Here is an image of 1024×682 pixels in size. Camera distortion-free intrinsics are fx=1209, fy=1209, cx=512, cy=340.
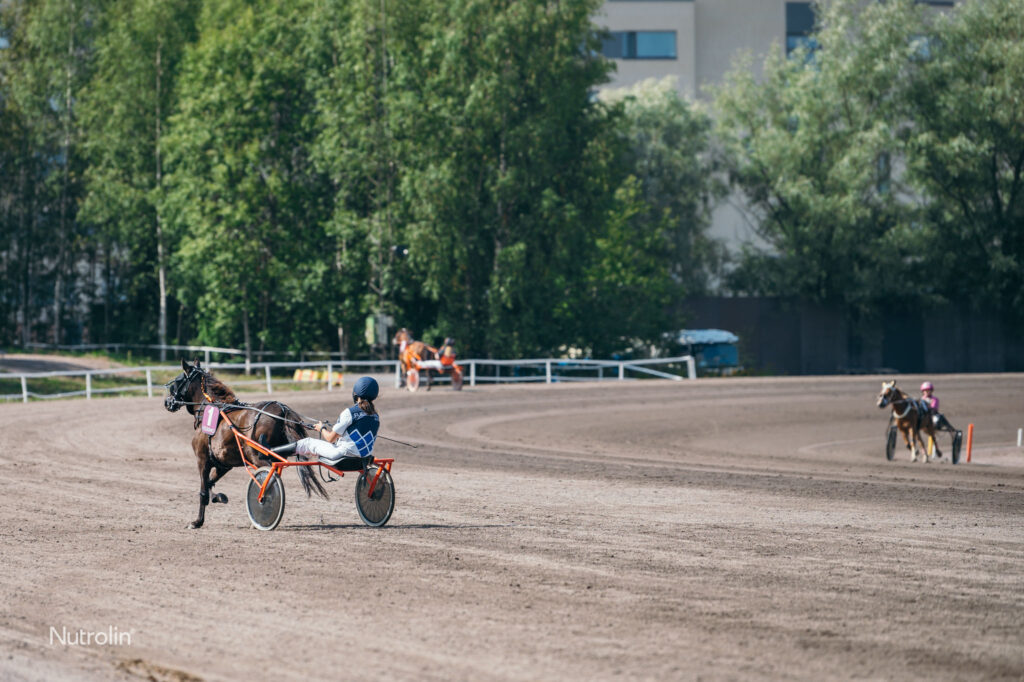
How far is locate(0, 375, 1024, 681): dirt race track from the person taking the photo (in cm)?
749

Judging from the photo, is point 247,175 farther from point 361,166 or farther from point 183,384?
point 183,384

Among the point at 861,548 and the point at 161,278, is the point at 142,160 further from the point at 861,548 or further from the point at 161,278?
the point at 861,548

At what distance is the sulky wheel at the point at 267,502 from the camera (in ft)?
39.4

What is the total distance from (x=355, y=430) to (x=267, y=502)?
52.5 inches

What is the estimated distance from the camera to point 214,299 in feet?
160

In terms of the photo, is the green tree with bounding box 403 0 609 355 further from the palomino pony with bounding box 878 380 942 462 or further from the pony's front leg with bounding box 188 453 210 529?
the pony's front leg with bounding box 188 453 210 529

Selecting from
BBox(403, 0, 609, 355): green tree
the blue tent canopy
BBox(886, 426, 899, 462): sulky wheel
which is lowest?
BBox(886, 426, 899, 462): sulky wheel

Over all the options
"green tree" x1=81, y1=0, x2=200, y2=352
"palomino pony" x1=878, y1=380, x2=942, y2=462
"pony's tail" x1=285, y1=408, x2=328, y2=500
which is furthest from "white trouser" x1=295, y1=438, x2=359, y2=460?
"green tree" x1=81, y1=0, x2=200, y2=352

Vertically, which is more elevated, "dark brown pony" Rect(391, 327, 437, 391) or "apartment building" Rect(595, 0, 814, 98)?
"apartment building" Rect(595, 0, 814, 98)

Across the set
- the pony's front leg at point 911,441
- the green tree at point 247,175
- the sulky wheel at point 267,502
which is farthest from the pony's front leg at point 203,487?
the green tree at point 247,175

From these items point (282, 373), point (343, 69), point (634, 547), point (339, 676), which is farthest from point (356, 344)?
point (339, 676)

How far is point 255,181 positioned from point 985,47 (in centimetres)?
3094

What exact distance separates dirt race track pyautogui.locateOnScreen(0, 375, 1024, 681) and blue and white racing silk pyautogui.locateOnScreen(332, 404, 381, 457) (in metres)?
0.90

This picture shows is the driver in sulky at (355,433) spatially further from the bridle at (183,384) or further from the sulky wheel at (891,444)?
the sulky wheel at (891,444)
